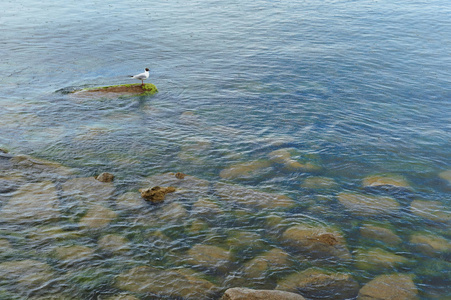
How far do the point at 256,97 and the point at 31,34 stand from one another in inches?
560

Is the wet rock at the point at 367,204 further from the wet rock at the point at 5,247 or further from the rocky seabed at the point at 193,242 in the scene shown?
the wet rock at the point at 5,247

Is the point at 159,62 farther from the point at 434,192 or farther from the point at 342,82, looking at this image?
the point at 434,192

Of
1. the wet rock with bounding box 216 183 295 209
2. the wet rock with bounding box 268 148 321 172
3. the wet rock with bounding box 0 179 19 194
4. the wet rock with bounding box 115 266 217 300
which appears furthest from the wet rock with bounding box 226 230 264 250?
the wet rock with bounding box 0 179 19 194

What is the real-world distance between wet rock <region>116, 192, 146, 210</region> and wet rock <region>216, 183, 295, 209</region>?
1895 millimetres

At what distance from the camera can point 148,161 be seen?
11.4 meters

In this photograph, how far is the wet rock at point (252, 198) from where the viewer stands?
973 centimetres

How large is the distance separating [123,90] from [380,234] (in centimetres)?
1084

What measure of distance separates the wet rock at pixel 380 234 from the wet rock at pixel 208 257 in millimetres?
3130

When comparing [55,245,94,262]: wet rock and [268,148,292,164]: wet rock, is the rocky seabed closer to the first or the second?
[55,245,94,262]: wet rock

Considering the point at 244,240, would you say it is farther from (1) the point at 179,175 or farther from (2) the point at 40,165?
(2) the point at 40,165

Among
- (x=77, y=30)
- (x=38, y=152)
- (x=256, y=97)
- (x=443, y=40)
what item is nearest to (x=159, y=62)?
(x=256, y=97)

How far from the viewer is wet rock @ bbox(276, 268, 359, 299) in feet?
24.0

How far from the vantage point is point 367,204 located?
9.90 m

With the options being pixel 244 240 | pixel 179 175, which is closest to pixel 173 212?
pixel 179 175
